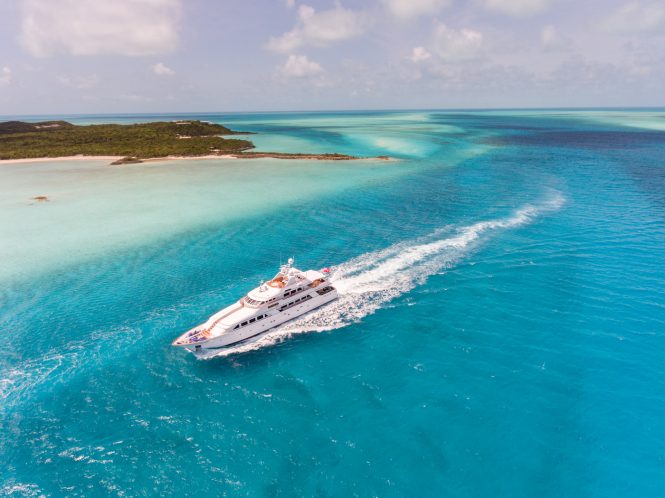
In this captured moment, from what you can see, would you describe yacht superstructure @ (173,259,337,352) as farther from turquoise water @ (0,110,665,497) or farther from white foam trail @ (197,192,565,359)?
turquoise water @ (0,110,665,497)

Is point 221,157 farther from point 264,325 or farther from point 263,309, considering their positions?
point 264,325

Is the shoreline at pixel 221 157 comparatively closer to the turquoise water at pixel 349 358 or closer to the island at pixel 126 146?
the island at pixel 126 146

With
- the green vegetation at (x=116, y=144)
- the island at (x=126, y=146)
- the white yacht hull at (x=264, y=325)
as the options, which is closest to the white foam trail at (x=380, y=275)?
the white yacht hull at (x=264, y=325)

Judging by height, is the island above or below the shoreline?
above

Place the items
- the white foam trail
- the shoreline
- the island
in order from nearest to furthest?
the white foam trail → the shoreline → the island

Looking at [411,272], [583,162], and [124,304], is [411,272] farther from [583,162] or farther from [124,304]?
[583,162]

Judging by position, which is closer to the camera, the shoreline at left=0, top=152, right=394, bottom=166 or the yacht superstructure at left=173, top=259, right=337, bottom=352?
the yacht superstructure at left=173, top=259, right=337, bottom=352

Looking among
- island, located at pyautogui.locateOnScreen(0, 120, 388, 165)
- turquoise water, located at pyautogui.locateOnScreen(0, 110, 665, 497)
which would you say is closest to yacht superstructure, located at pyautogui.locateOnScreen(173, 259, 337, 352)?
turquoise water, located at pyautogui.locateOnScreen(0, 110, 665, 497)

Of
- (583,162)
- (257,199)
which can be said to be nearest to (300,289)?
(257,199)
